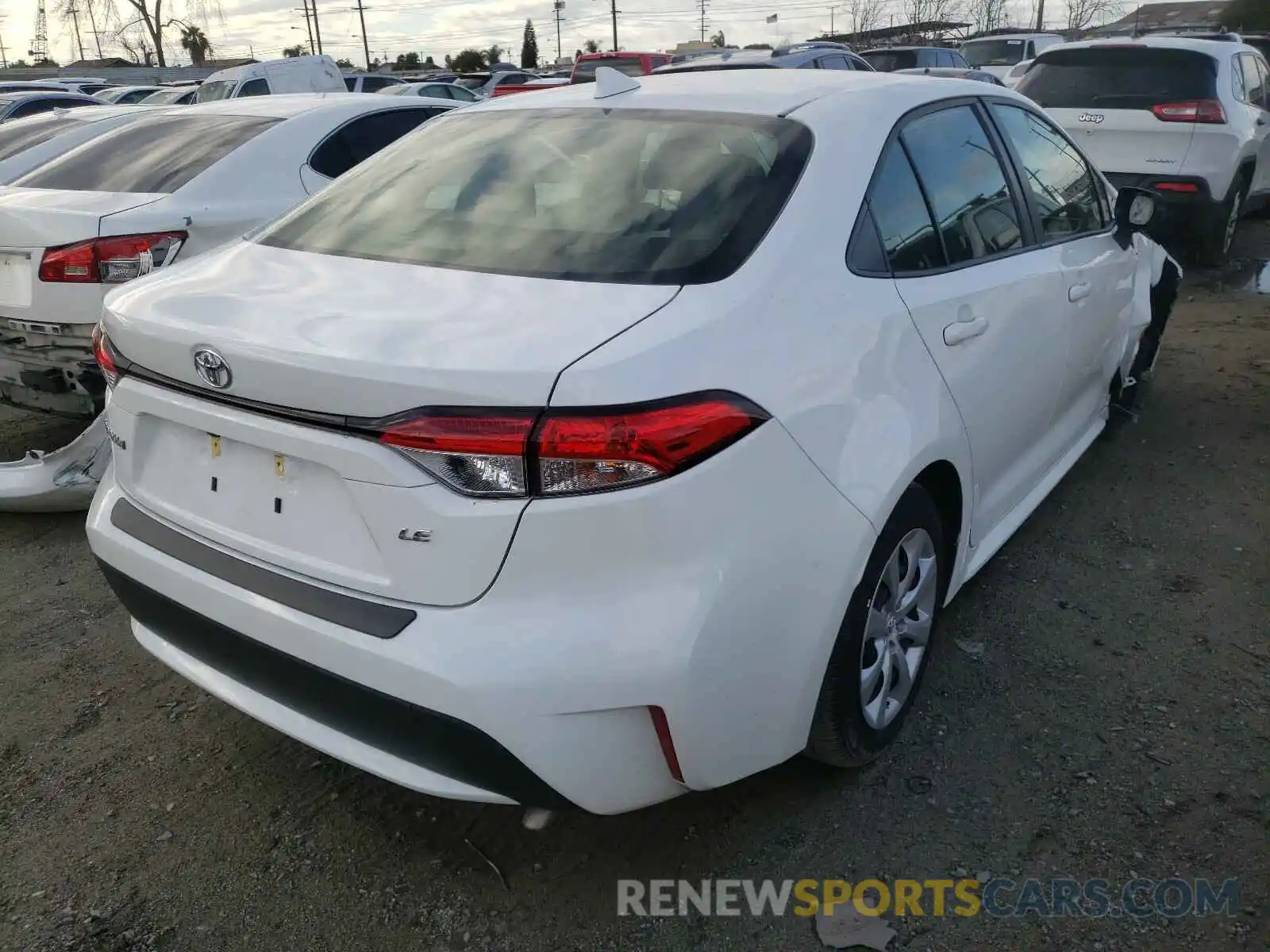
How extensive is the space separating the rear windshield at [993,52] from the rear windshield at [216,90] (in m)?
14.2

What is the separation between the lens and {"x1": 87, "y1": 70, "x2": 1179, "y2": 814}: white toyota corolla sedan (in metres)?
1.84

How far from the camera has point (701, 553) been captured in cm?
188

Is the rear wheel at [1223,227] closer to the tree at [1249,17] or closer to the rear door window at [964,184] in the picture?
the rear door window at [964,184]

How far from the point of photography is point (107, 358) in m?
2.41

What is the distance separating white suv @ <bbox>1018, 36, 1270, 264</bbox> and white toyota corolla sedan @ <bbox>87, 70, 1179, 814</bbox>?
243 inches

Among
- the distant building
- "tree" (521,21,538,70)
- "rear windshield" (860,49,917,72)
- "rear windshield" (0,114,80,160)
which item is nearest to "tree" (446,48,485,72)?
"tree" (521,21,538,70)

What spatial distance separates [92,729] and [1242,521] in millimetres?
4179

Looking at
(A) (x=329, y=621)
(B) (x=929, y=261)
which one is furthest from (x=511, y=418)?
(B) (x=929, y=261)

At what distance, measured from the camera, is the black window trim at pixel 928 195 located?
249cm

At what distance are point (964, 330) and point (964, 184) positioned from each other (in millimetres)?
568

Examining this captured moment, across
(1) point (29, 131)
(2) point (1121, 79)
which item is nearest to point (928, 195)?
(2) point (1121, 79)

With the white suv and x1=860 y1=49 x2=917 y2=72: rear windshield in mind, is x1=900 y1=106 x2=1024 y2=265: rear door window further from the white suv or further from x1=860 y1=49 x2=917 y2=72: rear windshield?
x1=860 y1=49 x2=917 y2=72: rear windshield

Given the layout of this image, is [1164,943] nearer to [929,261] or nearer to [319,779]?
[929,261]

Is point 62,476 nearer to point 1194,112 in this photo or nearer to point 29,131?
point 29,131
